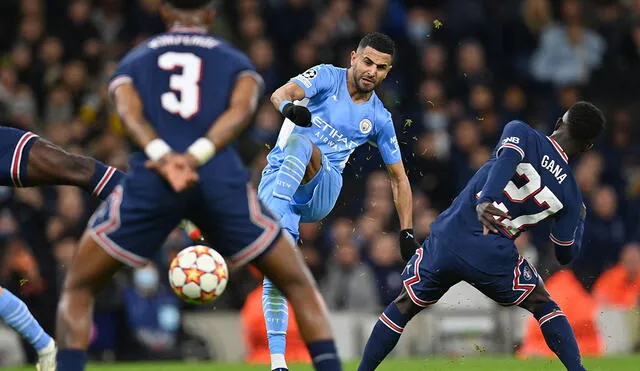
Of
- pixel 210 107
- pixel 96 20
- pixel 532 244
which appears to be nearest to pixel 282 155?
pixel 210 107

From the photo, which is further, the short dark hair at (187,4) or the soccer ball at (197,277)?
the soccer ball at (197,277)

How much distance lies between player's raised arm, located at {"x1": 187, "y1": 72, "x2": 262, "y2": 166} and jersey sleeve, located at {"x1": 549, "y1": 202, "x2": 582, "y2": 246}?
2.97m

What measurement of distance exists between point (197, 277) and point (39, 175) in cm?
142

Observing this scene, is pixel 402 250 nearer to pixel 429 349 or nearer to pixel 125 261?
pixel 125 261

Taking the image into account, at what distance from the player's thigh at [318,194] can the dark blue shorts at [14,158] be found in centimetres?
198

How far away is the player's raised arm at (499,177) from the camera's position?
7.99m

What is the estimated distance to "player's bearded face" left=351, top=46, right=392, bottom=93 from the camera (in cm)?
894

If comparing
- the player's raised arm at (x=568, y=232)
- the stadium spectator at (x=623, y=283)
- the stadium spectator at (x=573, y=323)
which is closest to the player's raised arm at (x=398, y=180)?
the player's raised arm at (x=568, y=232)

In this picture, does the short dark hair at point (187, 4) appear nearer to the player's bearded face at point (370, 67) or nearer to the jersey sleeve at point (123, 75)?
the jersey sleeve at point (123, 75)

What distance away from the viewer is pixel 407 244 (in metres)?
9.12

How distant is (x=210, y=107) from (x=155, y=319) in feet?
26.5

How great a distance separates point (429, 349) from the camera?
1404 centimetres

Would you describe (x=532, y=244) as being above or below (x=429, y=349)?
above

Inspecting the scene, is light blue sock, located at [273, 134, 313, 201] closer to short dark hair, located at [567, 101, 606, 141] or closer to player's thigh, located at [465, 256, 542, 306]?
player's thigh, located at [465, 256, 542, 306]
